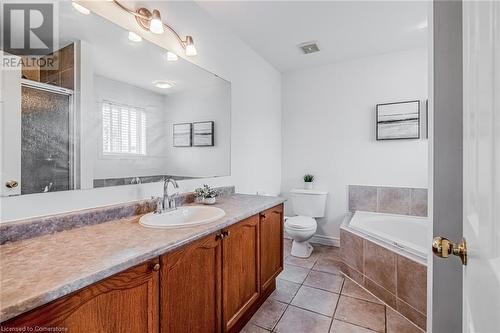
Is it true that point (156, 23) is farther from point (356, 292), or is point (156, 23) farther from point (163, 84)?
point (356, 292)

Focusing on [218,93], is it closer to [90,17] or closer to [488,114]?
[90,17]

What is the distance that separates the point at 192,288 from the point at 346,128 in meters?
2.72

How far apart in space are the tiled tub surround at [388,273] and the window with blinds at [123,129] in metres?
2.04

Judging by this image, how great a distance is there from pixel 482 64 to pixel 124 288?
115 cm

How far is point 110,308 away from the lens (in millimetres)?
813

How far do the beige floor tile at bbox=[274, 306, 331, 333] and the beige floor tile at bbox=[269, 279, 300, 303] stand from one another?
0.16m

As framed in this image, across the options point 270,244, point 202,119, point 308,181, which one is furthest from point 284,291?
point 202,119

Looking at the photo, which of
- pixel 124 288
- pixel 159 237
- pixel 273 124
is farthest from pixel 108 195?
pixel 273 124

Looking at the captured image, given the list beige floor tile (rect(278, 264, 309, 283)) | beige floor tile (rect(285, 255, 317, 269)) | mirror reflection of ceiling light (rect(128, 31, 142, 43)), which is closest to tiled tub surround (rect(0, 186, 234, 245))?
mirror reflection of ceiling light (rect(128, 31, 142, 43))

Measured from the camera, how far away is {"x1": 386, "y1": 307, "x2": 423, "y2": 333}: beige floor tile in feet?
5.41

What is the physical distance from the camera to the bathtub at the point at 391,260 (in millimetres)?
1731

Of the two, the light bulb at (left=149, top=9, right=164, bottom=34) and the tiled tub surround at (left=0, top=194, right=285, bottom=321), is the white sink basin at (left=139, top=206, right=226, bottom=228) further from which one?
the light bulb at (left=149, top=9, right=164, bottom=34)

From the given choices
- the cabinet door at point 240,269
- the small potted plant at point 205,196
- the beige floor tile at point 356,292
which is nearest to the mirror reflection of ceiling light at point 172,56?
the small potted plant at point 205,196
